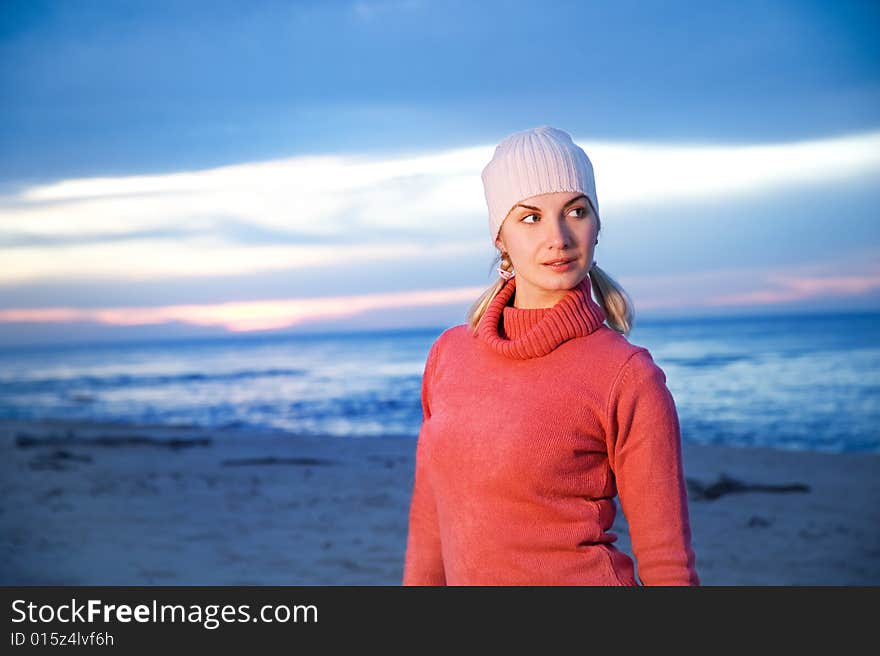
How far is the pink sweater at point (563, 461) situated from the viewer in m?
1.94

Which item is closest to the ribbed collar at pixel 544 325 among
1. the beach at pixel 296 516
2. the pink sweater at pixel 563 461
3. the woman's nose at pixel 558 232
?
the pink sweater at pixel 563 461

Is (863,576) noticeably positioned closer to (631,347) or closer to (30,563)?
(631,347)

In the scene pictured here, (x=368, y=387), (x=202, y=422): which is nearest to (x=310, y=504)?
(x=202, y=422)

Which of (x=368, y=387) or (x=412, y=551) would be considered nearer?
(x=412, y=551)

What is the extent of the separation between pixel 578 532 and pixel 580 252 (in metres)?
0.70

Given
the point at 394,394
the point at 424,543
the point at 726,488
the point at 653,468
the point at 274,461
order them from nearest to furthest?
A: the point at 653,468 → the point at 424,543 → the point at 726,488 → the point at 274,461 → the point at 394,394

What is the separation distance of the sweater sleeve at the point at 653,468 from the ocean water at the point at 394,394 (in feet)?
41.4

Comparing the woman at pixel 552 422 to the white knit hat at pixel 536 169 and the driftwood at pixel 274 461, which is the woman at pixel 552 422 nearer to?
the white knit hat at pixel 536 169

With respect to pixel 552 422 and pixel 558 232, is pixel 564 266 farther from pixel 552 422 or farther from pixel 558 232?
pixel 552 422

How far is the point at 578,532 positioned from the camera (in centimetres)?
199

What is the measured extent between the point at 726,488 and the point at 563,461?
674cm

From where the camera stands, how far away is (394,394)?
23.6m

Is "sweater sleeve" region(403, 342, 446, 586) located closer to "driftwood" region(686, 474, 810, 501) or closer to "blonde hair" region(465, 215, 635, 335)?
"blonde hair" region(465, 215, 635, 335)

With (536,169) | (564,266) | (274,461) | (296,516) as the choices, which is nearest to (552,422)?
(564,266)
